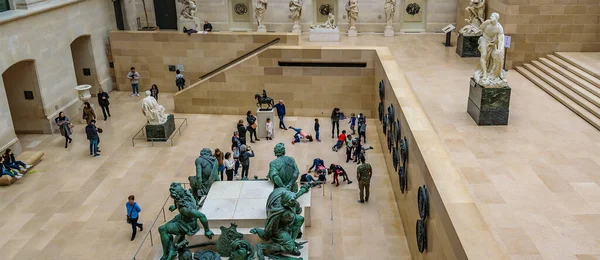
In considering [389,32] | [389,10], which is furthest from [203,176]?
[389,10]

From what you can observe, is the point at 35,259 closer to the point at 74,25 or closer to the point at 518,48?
the point at 74,25

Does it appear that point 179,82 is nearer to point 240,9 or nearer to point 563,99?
point 240,9

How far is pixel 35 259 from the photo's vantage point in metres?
11.4

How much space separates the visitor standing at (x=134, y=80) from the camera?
73.0 ft

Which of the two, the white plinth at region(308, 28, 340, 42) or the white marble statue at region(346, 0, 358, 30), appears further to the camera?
the white marble statue at region(346, 0, 358, 30)

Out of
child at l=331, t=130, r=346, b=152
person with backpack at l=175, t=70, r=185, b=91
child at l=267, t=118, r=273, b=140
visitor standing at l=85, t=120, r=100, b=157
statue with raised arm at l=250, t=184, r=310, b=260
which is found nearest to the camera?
statue with raised arm at l=250, t=184, r=310, b=260

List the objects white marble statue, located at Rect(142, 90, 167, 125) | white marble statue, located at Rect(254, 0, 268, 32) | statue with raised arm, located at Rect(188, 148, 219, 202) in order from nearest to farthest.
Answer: statue with raised arm, located at Rect(188, 148, 219, 202) → white marble statue, located at Rect(142, 90, 167, 125) → white marble statue, located at Rect(254, 0, 268, 32)

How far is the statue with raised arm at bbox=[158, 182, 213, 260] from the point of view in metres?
10.1

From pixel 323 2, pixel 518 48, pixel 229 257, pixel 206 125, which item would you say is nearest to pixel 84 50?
pixel 206 125

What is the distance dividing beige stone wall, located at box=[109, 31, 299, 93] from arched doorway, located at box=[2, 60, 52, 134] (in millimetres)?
5272

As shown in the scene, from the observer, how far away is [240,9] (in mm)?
26375

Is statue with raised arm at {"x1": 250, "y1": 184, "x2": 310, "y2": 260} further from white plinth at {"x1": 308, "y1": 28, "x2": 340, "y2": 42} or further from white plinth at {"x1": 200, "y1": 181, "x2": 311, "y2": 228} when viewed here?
white plinth at {"x1": 308, "y1": 28, "x2": 340, "y2": 42}

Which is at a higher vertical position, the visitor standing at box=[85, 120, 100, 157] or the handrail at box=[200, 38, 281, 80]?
the handrail at box=[200, 38, 281, 80]

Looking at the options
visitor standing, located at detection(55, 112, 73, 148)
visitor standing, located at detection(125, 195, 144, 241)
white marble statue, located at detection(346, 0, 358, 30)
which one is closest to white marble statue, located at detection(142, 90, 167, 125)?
visitor standing, located at detection(55, 112, 73, 148)
